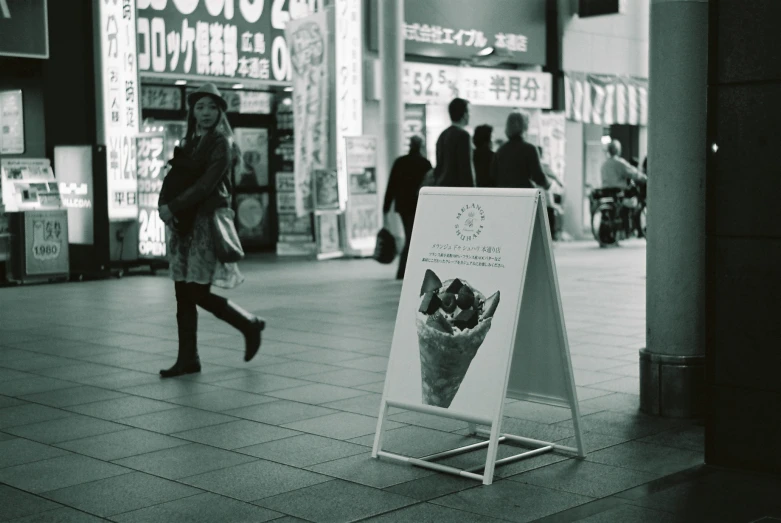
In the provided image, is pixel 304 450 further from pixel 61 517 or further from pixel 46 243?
pixel 46 243

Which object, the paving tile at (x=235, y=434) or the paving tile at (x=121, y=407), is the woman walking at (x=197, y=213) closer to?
the paving tile at (x=121, y=407)

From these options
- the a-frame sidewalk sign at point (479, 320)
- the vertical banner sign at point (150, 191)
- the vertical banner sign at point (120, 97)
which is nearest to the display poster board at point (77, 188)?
the vertical banner sign at point (120, 97)

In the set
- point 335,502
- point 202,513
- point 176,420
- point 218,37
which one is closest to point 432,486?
point 335,502

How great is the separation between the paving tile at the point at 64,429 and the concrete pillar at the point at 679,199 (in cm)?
295

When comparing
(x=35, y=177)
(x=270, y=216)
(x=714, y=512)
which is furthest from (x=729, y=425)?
(x=270, y=216)

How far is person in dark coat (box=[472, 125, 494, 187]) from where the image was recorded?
39.3 feet

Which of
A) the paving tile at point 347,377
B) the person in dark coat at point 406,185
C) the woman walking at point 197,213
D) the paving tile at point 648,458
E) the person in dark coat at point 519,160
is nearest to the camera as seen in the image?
the paving tile at point 648,458

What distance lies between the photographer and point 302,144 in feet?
52.5

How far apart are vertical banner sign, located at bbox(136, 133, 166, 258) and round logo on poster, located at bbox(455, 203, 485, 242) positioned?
949 centimetres

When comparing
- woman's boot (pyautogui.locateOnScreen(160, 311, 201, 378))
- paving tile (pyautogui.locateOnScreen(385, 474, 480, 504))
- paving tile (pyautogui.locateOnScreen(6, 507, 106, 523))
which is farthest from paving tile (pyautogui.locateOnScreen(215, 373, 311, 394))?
paving tile (pyautogui.locateOnScreen(6, 507, 106, 523))

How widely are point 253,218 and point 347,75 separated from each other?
9.80 ft

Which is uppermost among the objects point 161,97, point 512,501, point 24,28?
point 24,28

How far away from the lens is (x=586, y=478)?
469 cm

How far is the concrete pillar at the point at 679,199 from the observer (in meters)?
5.76
